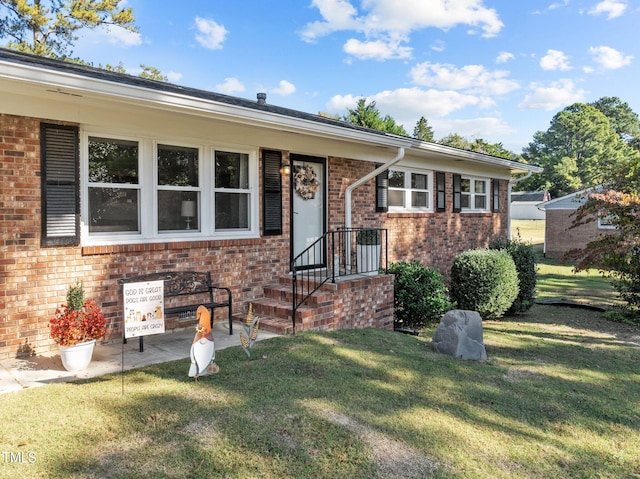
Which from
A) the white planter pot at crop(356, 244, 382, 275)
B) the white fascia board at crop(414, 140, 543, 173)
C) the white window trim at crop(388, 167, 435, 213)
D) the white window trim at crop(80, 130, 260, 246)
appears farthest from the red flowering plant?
the white window trim at crop(388, 167, 435, 213)

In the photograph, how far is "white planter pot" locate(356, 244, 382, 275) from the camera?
25.4ft

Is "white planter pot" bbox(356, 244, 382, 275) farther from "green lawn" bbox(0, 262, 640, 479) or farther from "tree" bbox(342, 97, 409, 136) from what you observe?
"tree" bbox(342, 97, 409, 136)

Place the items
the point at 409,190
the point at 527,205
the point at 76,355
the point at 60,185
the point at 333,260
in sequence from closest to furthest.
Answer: the point at 76,355, the point at 60,185, the point at 333,260, the point at 409,190, the point at 527,205

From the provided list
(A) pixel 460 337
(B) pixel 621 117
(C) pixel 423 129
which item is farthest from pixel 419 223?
(B) pixel 621 117

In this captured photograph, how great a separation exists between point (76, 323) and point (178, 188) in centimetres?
242

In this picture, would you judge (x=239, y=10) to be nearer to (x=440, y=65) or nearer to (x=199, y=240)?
(x=440, y=65)

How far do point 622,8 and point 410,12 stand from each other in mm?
6390

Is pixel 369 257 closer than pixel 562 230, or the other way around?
pixel 369 257

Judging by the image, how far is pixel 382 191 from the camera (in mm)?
9648

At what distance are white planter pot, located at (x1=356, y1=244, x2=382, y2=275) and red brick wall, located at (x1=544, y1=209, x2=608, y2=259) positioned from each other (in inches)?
627

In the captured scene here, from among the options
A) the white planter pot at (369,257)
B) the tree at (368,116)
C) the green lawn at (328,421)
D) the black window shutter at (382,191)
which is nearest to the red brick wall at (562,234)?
the tree at (368,116)

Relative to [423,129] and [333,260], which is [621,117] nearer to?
[423,129]

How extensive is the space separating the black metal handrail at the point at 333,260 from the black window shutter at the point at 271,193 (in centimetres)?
69

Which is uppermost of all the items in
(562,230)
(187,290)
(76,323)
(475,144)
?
(475,144)
